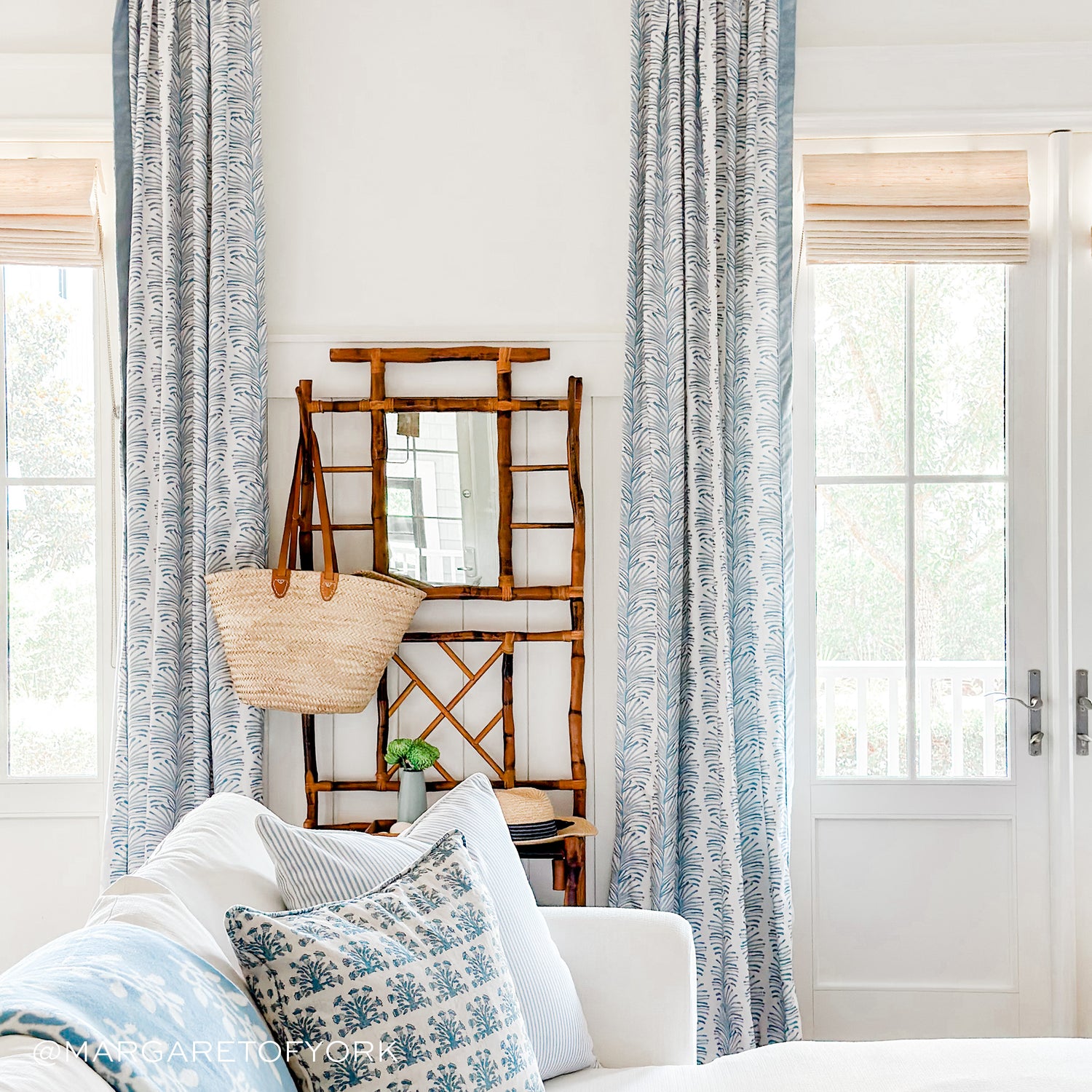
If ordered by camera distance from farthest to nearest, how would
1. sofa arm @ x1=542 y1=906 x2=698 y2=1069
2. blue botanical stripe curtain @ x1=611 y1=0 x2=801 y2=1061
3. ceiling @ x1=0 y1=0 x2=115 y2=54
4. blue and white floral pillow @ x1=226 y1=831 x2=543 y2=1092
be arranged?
1. ceiling @ x1=0 y1=0 x2=115 y2=54
2. blue botanical stripe curtain @ x1=611 y1=0 x2=801 y2=1061
3. sofa arm @ x1=542 y1=906 x2=698 y2=1069
4. blue and white floral pillow @ x1=226 y1=831 x2=543 y2=1092

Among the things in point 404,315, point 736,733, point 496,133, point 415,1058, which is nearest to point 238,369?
point 404,315

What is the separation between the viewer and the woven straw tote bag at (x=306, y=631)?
7.09 feet

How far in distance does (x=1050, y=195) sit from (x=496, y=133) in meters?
1.42

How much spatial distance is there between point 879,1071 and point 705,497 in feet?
4.31

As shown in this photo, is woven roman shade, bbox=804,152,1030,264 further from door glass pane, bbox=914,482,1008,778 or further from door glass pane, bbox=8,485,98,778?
door glass pane, bbox=8,485,98,778

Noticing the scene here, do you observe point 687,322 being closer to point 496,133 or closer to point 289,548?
point 496,133

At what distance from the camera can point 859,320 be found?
2502mm

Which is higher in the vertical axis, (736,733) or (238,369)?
(238,369)

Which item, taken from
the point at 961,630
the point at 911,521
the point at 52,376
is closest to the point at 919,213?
the point at 911,521

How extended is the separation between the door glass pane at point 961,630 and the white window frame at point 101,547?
211 cm

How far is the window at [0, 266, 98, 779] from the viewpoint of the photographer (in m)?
2.53

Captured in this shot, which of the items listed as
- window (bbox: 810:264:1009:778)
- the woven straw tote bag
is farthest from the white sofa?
window (bbox: 810:264:1009:778)

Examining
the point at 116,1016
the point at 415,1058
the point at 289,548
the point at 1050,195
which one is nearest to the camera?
the point at 116,1016

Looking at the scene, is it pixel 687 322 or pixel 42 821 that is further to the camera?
pixel 42 821
